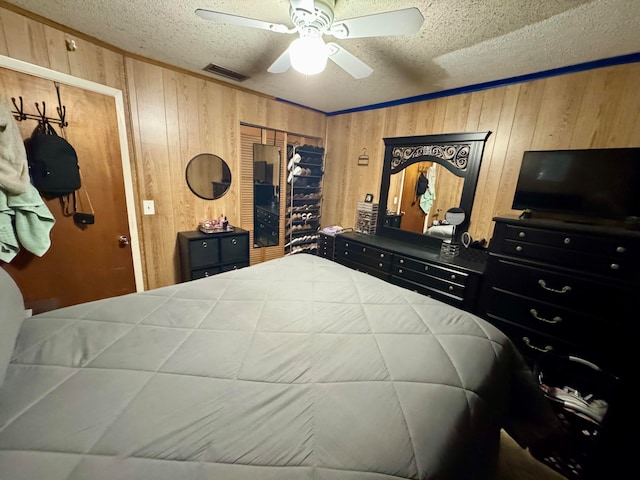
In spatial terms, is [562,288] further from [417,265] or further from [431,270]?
[417,265]

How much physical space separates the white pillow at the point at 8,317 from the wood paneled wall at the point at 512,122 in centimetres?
321

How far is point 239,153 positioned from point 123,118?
3.64 feet

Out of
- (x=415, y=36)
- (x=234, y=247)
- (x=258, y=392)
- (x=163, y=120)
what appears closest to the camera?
(x=258, y=392)

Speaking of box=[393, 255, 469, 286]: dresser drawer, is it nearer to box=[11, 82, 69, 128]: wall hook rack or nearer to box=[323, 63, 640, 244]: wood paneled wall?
box=[323, 63, 640, 244]: wood paneled wall

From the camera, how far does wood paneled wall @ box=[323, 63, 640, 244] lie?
1798 millimetres

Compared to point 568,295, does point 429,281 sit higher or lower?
lower

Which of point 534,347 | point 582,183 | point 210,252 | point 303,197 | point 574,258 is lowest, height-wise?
point 534,347

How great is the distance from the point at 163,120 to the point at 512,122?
332cm

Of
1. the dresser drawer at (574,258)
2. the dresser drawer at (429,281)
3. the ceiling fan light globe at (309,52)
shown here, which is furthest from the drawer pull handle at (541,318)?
the ceiling fan light globe at (309,52)

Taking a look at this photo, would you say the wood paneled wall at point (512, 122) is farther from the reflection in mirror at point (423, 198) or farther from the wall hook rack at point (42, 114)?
the wall hook rack at point (42, 114)

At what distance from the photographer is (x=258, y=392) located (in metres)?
0.80

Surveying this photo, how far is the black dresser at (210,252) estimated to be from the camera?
8.21ft

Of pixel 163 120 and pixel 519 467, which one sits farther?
pixel 163 120

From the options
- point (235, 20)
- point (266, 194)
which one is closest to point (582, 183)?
point (235, 20)
